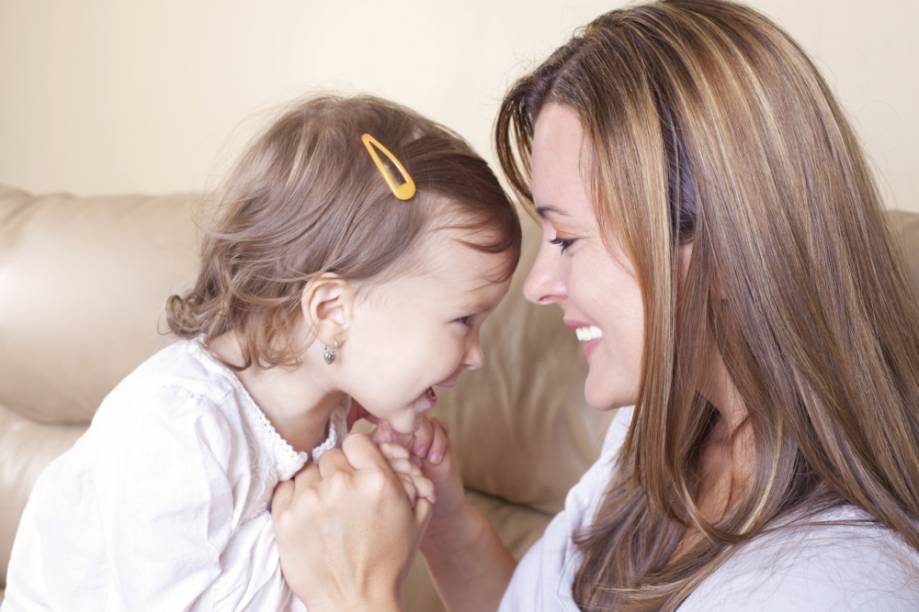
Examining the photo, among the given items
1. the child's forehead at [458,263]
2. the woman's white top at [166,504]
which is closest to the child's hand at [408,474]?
the woman's white top at [166,504]

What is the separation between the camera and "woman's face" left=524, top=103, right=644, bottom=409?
109cm

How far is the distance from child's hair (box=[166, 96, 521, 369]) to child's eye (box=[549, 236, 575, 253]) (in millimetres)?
157

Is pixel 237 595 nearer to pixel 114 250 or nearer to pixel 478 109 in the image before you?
pixel 114 250

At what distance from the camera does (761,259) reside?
979 mm

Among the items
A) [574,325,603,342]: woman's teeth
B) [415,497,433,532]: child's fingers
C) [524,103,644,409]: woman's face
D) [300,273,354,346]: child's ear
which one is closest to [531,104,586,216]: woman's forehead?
[524,103,644,409]: woman's face

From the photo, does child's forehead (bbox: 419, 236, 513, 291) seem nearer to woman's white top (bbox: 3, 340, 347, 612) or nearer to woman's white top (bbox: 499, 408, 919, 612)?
woman's white top (bbox: 3, 340, 347, 612)

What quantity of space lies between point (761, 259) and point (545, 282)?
0.30m

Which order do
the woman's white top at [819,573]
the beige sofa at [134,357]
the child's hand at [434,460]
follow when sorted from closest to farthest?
the woman's white top at [819,573] < the child's hand at [434,460] < the beige sofa at [134,357]

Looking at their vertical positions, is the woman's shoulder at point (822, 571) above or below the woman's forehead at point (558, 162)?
below

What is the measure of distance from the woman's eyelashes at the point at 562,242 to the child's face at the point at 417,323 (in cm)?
16

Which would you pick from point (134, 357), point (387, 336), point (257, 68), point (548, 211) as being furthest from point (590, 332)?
point (257, 68)

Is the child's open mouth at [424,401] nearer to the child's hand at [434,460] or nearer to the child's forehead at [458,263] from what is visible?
the child's hand at [434,460]

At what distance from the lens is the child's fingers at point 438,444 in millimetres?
1445

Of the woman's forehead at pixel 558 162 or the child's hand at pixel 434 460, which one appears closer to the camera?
the woman's forehead at pixel 558 162
